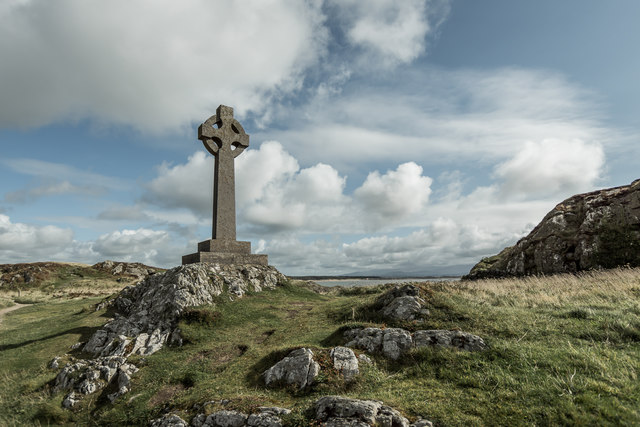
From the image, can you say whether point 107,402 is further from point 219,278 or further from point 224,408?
point 219,278

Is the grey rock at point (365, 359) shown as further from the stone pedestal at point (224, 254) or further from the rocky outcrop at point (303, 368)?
the stone pedestal at point (224, 254)

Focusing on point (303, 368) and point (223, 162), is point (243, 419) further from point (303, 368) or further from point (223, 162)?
point (223, 162)

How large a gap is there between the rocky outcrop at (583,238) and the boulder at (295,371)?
2494 cm

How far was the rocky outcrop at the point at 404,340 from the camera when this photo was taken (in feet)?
35.2

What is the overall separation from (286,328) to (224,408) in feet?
28.4

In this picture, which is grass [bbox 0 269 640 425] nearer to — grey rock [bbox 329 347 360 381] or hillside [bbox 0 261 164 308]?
grey rock [bbox 329 347 360 381]

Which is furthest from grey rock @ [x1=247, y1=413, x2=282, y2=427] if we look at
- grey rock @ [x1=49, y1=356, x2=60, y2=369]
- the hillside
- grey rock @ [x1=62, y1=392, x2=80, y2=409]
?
the hillside

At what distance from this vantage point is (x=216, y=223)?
25484 millimetres

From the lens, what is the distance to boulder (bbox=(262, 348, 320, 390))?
10000 mm

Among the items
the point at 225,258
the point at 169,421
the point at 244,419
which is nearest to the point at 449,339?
the point at 244,419

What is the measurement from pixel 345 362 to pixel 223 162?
20.4 meters

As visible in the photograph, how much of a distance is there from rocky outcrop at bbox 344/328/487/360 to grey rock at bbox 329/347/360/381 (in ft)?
3.60

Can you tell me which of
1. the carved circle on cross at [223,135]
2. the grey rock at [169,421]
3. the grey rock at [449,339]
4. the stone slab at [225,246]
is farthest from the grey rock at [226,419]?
the carved circle on cross at [223,135]

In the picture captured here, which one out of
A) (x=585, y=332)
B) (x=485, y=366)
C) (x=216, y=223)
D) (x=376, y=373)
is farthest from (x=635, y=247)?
(x=216, y=223)
